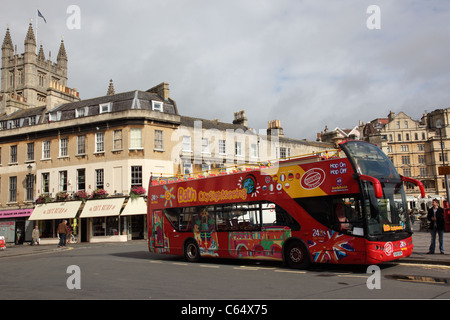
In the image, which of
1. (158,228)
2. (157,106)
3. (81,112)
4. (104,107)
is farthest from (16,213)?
(158,228)

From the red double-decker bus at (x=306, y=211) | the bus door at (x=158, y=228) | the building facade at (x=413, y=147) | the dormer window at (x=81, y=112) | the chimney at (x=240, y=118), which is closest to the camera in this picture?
the red double-decker bus at (x=306, y=211)

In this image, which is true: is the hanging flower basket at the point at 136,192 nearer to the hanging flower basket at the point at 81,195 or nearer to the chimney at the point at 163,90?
the hanging flower basket at the point at 81,195

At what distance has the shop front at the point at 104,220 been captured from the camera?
30922 millimetres

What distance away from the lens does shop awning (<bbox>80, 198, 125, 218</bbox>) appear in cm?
3064

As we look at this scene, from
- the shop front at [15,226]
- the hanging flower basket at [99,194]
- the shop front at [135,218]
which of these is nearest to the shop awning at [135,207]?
the shop front at [135,218]

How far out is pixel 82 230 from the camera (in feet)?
110

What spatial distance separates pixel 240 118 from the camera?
43.9 meters

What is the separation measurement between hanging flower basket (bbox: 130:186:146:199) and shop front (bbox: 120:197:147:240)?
0.90 ft

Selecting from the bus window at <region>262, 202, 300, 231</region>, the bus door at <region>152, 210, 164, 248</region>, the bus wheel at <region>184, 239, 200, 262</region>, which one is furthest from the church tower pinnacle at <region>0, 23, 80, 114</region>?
the bus window at <region>262, 202, 300, 231</region>

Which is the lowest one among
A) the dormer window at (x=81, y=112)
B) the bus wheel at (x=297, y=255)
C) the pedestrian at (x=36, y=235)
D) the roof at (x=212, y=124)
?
the pedestrian at (x=36, y=235)

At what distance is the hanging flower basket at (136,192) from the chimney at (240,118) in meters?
16.5

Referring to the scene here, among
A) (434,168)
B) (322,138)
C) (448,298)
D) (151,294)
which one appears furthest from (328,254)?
(434,168)

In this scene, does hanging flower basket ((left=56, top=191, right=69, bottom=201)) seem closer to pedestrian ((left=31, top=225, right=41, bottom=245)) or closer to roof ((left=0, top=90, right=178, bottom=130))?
pedestrian ((left=31, top=225, right=41, bottom=245))

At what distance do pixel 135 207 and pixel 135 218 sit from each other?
1965 millimetres
